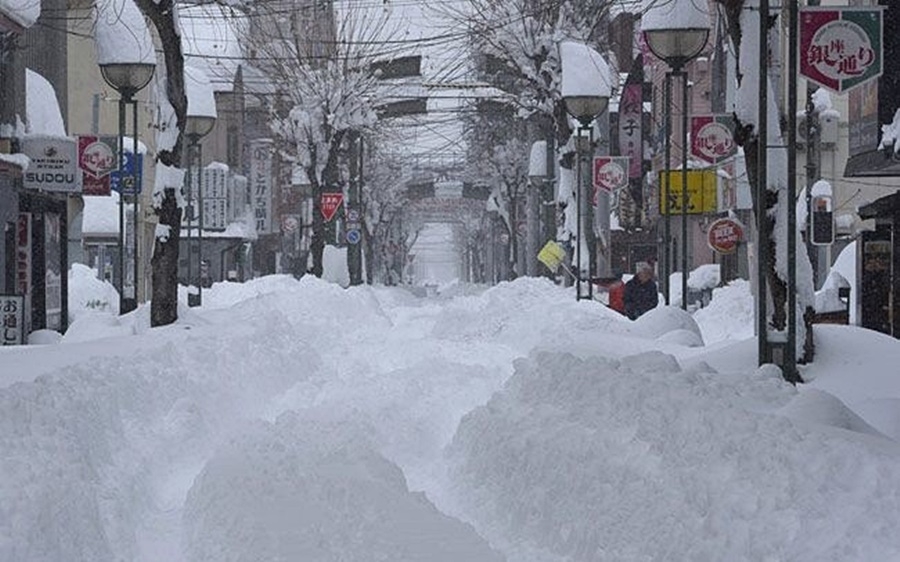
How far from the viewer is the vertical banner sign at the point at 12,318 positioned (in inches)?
882

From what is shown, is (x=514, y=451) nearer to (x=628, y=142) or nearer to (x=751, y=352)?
(x=751, y=352)

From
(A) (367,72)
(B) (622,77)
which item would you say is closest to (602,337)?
(A) (367,72)

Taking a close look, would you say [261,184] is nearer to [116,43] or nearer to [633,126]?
[633,126]

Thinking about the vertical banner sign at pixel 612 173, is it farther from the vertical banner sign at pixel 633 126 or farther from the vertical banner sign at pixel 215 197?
the vertical banner sign at pixel 215 197

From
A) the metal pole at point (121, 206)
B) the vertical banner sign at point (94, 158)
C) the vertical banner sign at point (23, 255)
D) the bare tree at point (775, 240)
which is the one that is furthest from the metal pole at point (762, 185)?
the vertical banner sign at point (94, 158)

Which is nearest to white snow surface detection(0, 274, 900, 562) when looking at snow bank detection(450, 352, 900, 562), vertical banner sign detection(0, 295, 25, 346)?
snow bank detection(450, 352, 900, 562)

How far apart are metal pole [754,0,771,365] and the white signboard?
16903 mm

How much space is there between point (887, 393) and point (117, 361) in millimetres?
7425

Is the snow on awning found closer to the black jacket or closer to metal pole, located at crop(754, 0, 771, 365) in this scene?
the black jacket

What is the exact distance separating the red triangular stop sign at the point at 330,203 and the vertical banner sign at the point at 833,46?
3415 centimetres

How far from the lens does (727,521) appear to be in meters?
6.86

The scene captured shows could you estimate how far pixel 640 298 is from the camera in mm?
25859

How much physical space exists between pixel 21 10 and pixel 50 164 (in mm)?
4344

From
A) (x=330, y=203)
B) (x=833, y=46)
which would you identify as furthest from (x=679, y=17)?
(x=330, y=203)
